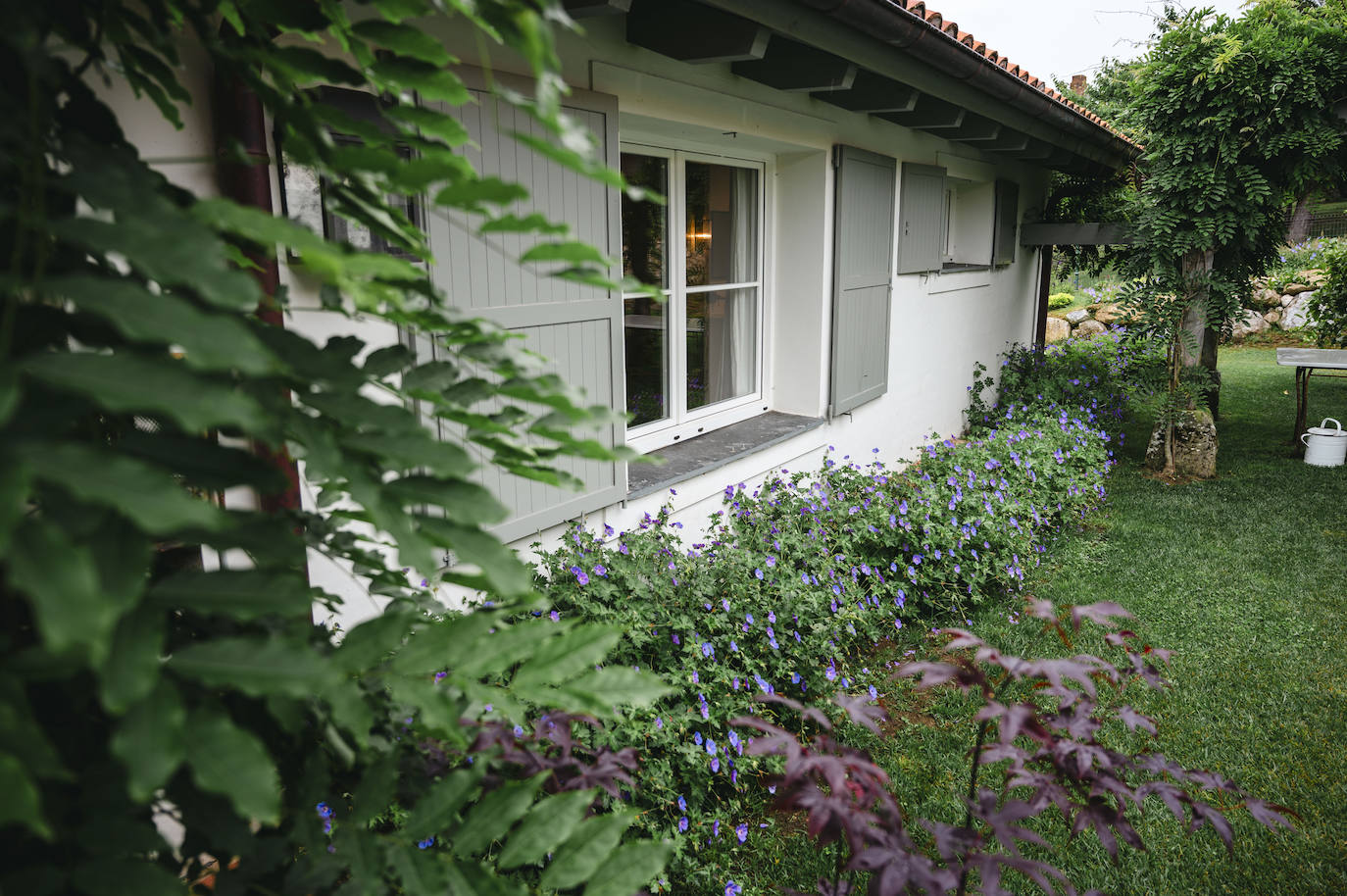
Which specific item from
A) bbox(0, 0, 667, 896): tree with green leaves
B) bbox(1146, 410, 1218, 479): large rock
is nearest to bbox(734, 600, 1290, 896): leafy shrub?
bbox(0, 0, 667, 896): tree with green leaves

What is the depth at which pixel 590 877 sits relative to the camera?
31.8 inches

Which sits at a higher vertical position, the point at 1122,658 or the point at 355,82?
the point at 355,82

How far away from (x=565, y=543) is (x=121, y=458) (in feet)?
7.97

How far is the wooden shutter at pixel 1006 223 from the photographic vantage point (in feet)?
24.1

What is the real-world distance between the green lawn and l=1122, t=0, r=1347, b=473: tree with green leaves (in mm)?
1265

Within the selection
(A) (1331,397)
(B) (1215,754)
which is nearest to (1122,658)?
(B) (1215,754)

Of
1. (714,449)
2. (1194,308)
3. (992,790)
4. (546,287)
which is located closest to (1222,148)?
(1194,308)

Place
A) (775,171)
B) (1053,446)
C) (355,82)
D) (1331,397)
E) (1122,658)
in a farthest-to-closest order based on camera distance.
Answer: (1331,397) < (1053,446) < (775,171) < (1122,658) < (355,82)

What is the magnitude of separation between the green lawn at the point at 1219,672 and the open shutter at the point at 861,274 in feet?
5.23

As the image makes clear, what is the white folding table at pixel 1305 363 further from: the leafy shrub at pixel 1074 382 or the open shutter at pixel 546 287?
the open shutter at pixel 546 287

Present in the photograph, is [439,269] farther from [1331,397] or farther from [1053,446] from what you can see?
[1331,397]

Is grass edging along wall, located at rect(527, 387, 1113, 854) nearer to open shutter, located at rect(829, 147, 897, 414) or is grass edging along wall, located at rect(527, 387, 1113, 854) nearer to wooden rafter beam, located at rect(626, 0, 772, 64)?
open shutter, located at rect(829, 147, 897, 414)

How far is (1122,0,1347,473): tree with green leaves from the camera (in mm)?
5215

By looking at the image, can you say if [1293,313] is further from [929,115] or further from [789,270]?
[789,270]
